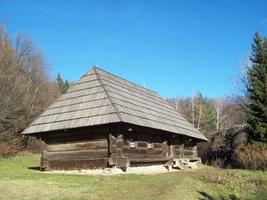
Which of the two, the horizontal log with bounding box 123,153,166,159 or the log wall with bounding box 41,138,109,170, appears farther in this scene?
the horizontal log with bounding box 123,153,166,159

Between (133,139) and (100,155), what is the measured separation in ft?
6.33

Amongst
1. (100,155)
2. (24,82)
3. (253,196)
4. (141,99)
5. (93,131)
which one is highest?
(24,82)

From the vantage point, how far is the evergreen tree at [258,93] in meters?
20.6

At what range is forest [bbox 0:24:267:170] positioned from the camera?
67.8ft

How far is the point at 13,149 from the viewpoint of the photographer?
90.9ft

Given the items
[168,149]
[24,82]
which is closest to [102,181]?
[168,149]

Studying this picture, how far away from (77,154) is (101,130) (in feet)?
Answer: 5.72

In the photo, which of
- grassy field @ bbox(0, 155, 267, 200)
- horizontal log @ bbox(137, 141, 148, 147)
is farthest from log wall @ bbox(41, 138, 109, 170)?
grassy field @ bbox(0, 155, 267, 200)

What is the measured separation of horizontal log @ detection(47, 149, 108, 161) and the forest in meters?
7.32

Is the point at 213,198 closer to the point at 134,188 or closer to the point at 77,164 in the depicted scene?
the point at 134,188

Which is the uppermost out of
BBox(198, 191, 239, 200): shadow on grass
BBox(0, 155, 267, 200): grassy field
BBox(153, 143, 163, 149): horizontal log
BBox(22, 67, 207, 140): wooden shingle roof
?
BBox(22, 67, 207, 140): wooden shingle roof

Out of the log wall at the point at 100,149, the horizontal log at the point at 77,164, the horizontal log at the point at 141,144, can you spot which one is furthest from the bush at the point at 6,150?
the horizontal log at the point at 141,144

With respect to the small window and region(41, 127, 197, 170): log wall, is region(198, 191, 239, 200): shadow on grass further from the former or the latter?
the small window

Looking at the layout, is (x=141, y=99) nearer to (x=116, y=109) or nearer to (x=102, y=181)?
(x=116, y=109)
